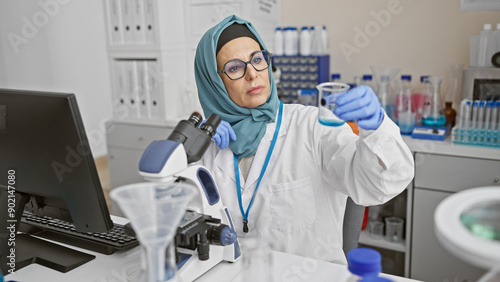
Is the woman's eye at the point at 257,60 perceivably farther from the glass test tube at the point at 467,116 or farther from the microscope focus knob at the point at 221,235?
the glass test tube at the point at 467,116

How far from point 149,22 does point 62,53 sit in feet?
5.94

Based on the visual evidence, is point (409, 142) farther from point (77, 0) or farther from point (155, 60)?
point (77, 0)

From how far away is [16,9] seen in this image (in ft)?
13.1

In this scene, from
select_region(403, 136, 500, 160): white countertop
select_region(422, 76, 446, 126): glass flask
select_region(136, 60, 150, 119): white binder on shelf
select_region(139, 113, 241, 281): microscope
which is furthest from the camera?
select_region(136, 60, 150, 119): white binder on shelf

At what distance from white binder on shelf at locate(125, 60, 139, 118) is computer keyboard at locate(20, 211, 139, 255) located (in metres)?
1.75

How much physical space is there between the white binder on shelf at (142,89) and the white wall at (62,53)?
1.60 meters

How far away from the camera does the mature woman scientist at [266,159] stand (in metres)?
1.46

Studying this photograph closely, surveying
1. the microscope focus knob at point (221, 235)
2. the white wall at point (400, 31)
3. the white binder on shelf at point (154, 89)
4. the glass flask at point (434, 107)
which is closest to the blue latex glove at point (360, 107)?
the microscope focus knob at point (221, 235)

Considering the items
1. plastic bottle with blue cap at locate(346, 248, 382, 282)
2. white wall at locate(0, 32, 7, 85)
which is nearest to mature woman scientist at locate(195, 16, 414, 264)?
plastic bottle with blue cap at locate(346, 248, 382, 282)

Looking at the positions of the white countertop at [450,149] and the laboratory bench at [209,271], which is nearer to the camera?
the laboratory bench at [209,271]

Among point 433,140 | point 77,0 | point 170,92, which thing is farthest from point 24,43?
point 433,140

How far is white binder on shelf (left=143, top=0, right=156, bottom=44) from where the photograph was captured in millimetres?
2939

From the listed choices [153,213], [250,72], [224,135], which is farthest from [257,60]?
[153,213]

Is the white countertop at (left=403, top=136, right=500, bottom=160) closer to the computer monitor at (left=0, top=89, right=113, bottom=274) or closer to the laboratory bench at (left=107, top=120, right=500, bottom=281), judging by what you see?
the laboratory bench at (left=107, top=120, right=500, bottom=281)
